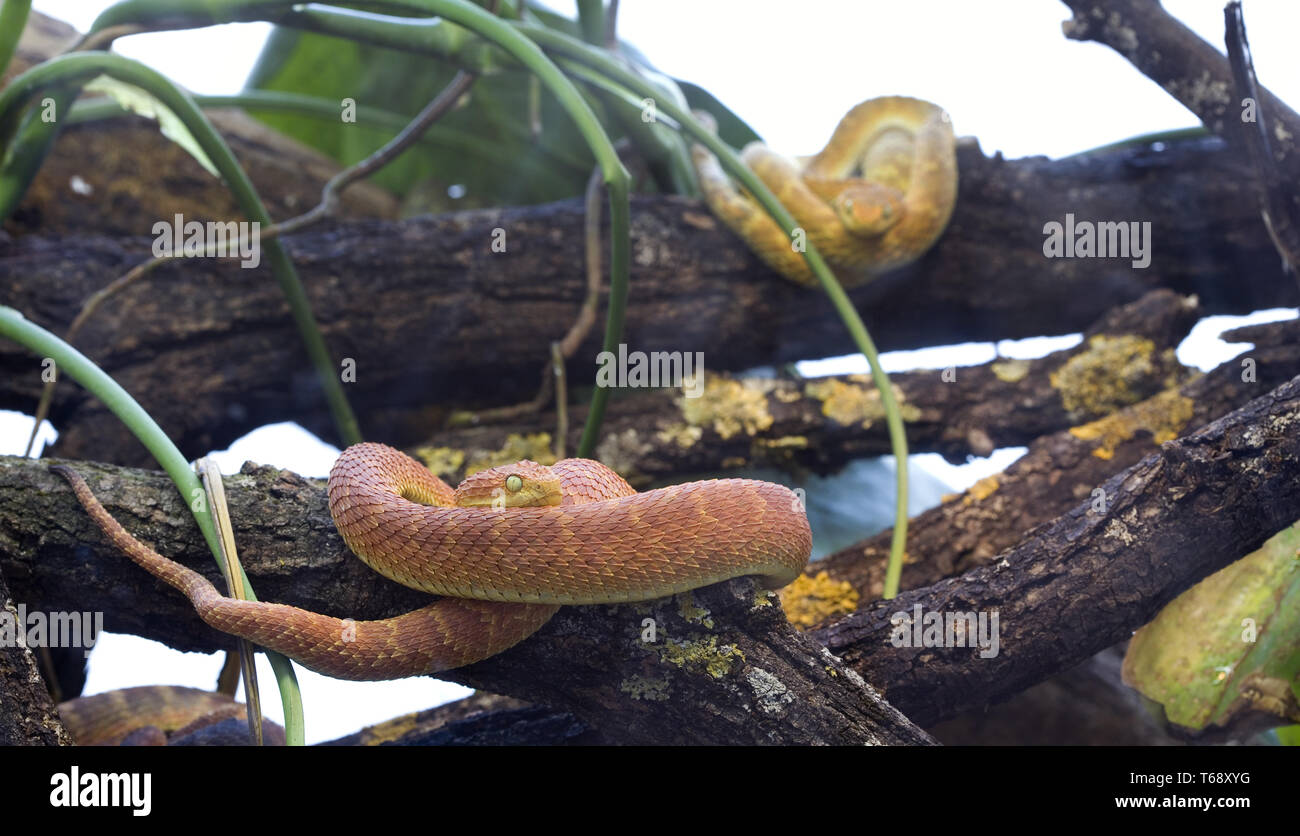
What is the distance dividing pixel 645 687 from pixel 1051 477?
1650 millimetres

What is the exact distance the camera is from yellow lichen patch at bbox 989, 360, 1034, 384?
3.24 m

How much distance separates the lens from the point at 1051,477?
106 inches

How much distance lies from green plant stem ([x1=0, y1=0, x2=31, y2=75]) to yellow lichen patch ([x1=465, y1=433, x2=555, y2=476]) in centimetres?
170

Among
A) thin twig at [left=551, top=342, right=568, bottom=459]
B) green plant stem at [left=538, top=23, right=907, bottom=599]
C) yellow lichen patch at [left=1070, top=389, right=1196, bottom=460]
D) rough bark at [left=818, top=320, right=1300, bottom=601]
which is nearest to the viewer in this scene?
green plant stem at [left=538, top=23, right=907, bottom=599]

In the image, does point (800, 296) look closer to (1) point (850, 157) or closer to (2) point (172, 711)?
(1) point (850, 157)

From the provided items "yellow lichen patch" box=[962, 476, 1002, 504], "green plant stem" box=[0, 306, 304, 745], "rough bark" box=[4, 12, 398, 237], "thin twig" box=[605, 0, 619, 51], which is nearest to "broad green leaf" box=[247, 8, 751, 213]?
"rough bark" box=[4, 12, 398, 237]

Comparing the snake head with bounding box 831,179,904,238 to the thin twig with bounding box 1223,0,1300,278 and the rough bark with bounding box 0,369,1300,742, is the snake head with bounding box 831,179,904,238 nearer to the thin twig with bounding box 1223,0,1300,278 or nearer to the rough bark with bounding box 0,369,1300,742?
the thin twig with bounding box 1223,0,1300,278

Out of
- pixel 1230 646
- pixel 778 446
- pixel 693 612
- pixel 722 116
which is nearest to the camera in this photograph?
pixel 693 612

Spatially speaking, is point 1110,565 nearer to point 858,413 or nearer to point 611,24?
point 858,413

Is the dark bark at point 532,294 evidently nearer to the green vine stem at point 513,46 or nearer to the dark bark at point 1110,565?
the green vine stem at point 513,46

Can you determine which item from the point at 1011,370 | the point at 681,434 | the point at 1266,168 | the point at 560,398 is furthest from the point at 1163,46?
the point at 560,398

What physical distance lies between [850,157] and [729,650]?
2633mm
